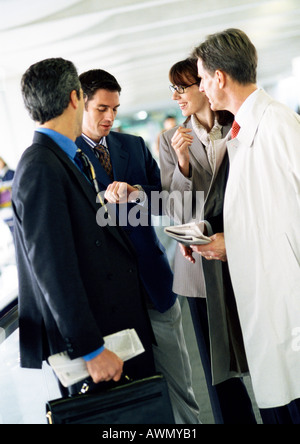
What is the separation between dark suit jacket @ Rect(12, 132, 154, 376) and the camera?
1681mm

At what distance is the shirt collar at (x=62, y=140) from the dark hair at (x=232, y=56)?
730 millimetres

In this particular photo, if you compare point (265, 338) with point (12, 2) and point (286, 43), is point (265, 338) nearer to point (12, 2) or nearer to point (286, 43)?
point (12, 2)

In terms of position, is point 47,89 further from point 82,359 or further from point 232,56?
point 82,359

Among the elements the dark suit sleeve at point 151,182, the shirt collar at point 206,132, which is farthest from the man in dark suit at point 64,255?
the shirt collar at point 206,132

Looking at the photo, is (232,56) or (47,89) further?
(232,56)

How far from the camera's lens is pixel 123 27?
12383mm

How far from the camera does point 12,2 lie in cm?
959

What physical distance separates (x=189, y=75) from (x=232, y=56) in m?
0.52

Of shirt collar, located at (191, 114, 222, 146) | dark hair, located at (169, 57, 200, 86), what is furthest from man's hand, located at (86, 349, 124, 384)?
dark hair, located at (169, 57, 200, 86)

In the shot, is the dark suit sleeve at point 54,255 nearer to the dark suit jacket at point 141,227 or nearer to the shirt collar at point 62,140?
the shirt collar at point 62,140

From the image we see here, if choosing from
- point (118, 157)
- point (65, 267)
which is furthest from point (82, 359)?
point (118, 157)

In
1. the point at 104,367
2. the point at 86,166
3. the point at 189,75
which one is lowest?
the point at 104,367

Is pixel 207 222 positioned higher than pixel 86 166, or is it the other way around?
pixel 86 166
